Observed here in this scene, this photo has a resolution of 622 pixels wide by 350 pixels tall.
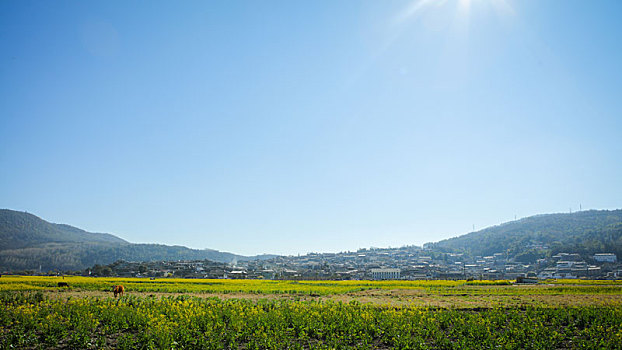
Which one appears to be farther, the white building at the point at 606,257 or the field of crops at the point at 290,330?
the white building at the point at 606,257

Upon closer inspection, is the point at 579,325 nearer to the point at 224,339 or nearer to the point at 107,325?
the point at 224,339

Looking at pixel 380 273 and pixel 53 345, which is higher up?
pixel 53 345

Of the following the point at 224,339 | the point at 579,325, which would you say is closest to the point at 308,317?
the point at 224,339

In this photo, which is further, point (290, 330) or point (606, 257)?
point (606, 257)

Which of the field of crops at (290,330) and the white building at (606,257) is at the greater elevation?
the field of crops at (290,330)

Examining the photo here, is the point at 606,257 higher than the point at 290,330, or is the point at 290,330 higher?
the point at 290,330

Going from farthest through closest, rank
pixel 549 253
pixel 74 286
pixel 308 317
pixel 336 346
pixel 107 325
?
pixel 549 253 → pixel 74 286 → pixel 308 317 → pixel 107 325 → pixel 336 346

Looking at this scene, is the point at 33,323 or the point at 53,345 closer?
the point at 53,345

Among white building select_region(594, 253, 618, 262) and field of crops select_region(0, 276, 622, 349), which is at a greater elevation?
field of crops select_region(0, 276, 622, 349)

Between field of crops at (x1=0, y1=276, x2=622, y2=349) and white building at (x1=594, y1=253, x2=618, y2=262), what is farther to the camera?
white building at (x1=594, y1=253, x2=618, y2=262)

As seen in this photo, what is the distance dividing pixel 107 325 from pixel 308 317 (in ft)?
32.0

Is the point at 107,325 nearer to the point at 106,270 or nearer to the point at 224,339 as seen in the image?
the point at 224,339

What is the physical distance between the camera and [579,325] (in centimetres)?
2125

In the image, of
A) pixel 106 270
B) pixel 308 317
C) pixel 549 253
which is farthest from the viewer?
pixel 549 253
